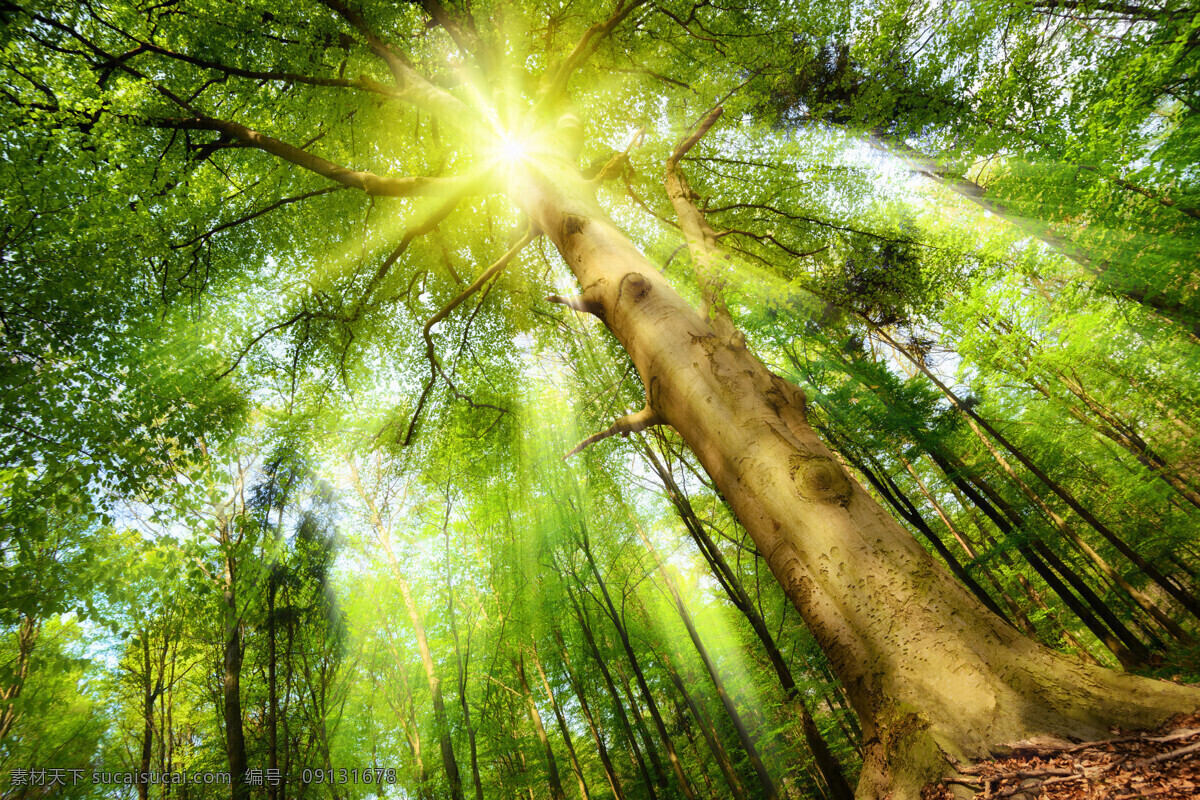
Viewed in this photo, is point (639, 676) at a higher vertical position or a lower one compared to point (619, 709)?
higher

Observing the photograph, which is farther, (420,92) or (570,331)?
(570,331)

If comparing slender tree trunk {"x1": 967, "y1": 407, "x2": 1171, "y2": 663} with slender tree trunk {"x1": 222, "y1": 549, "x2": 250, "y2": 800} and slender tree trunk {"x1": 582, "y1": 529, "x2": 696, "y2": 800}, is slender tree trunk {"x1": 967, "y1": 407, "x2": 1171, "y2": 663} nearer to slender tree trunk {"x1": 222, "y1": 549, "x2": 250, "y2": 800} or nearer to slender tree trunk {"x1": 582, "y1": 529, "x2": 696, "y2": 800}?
slender tree trunk {"x1": 582, "y1": 529, "x2": 696, "y2": 800}

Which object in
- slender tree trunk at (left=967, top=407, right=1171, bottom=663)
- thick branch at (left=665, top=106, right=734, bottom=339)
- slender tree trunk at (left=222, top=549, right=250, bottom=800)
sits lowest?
slender tree trunk at (left=967, top=407, right=1171, bottom=663)

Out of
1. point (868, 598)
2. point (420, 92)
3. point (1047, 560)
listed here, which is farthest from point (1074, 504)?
point (420, 92)

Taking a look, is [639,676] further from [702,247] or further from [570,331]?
[702,247]

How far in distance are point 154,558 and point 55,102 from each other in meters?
4.54

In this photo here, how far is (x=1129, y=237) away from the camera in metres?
5.11

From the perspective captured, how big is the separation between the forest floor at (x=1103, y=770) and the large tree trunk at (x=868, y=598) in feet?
0.11

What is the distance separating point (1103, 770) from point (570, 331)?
6804 mm

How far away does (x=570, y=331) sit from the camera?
7195 millimetres

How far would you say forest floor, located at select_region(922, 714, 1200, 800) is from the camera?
85 centimetres

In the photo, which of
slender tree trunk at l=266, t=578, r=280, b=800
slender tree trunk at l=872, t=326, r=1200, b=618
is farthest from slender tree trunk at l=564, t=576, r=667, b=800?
slender tree trunk at l=872, t=326, r=1200, b=618

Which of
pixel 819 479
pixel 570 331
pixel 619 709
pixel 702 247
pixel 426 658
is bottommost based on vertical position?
pixel 619 709

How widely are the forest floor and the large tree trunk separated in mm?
34
